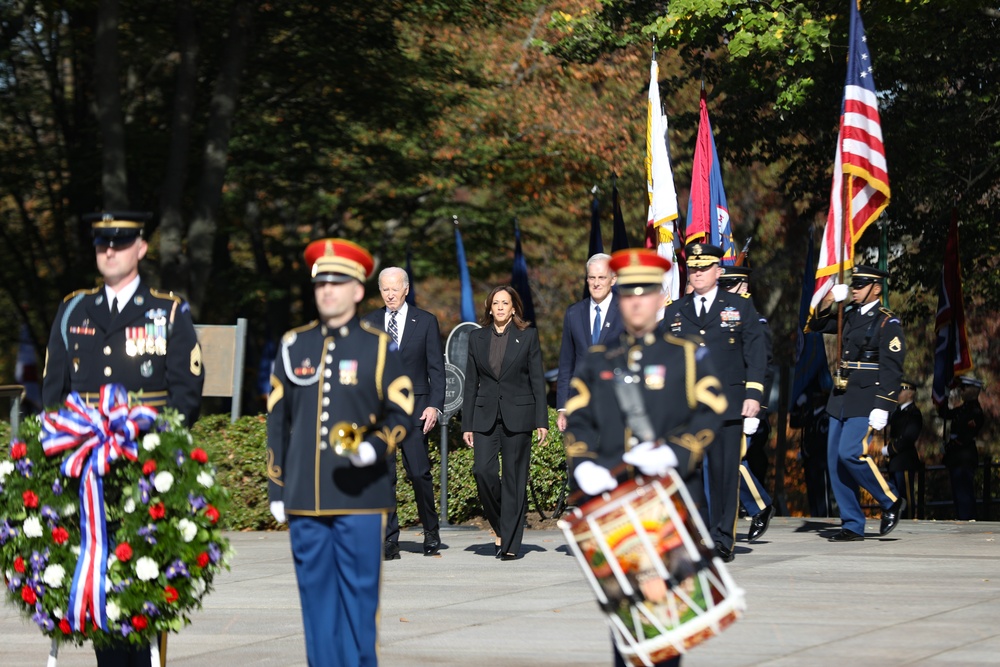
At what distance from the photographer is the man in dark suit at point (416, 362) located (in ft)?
39.1

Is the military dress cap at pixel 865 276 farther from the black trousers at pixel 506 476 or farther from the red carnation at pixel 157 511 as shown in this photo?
the red carnation at pixel 157 511

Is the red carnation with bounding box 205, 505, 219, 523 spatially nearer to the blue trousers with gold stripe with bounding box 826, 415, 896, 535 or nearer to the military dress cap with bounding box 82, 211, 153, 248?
the military dress cap with bounding box 82, 211, 153, 248

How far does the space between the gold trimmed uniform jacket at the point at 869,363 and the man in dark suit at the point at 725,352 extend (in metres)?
1.74

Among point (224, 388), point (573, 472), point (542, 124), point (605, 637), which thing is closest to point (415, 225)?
point (542, 124)

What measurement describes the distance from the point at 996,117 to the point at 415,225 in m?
12.2

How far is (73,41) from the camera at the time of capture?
24.9 meters

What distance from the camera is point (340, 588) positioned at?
21.3 feet

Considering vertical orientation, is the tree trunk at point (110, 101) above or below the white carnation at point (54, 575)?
above

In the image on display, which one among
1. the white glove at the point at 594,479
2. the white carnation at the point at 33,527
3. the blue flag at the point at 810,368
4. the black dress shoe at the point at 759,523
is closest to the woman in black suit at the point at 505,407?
the black dress shoe at the point at 759,523

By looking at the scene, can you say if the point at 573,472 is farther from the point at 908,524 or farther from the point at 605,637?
the point at 908,524

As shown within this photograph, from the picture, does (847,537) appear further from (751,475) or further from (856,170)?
(856,170)

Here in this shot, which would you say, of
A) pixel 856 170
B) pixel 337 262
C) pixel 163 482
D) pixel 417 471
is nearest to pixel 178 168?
pixel 417 471

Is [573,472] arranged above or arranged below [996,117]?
below

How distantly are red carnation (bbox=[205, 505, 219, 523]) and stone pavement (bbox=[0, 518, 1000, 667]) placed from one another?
123 centimetres
